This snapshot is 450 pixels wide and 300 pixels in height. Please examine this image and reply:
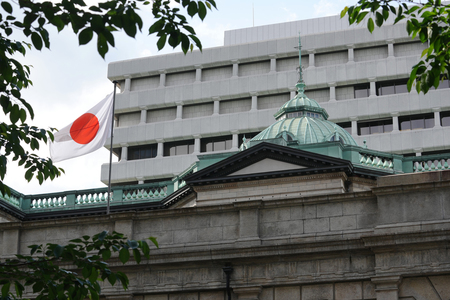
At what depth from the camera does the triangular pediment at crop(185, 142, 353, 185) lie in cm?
3578

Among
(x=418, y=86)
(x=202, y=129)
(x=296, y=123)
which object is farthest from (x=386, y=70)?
(x=418, y=86)

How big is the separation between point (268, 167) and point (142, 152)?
4652 centimetres

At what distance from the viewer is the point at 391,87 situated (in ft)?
250

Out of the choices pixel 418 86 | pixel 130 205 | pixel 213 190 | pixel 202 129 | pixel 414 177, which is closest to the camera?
pixel 418 86

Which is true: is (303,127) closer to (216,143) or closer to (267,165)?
(267,165)

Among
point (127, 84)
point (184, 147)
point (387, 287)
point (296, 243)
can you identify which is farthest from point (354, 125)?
point (387, 287)

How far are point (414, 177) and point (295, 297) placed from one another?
4.19 m

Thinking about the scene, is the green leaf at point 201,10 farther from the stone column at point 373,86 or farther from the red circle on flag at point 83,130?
the stone column at point 373,86

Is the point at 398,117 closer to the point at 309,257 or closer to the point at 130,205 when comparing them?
the point at 130,205

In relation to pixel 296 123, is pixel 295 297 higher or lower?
lower

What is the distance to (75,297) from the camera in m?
13.4

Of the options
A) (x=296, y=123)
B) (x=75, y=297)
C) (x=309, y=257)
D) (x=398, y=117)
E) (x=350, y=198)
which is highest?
(x=398, y=117)

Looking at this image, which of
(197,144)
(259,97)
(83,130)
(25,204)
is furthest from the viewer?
(259,97)

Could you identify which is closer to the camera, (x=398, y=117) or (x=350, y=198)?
(x=350, y=198)
